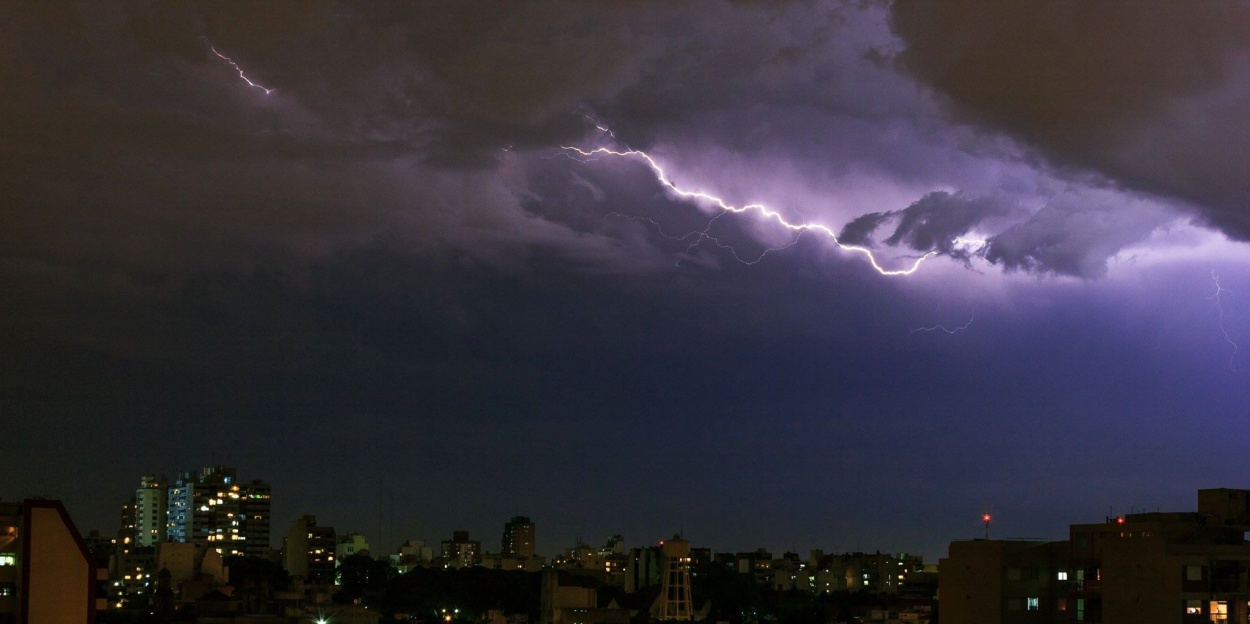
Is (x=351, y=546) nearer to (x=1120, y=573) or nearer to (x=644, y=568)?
(x=644, y=568)

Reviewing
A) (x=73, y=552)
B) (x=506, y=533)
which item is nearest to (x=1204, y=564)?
(x=73, y=552)

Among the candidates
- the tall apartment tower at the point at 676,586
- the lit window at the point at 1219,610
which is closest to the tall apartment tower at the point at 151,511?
the tall apartment tower at the point at 676,586

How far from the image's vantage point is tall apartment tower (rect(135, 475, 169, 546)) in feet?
464

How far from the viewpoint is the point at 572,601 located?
278 feet

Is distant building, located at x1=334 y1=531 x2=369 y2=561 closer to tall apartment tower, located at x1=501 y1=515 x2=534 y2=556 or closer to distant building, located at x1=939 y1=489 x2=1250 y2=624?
tall apartment tower, located at x1=501 y1=515 x2=534 y2=556

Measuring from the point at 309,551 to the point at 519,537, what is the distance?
2507 inches

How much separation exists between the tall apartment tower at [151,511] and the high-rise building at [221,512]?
7.08 ft

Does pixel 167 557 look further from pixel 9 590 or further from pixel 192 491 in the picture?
pixel 9 590

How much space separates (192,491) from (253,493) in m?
6.16

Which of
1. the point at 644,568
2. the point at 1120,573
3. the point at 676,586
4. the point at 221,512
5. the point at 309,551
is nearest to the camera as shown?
the point at 1120,573

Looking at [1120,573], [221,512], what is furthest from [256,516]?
[1120,573]

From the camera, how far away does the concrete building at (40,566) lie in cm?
3384

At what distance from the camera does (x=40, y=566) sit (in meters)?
34.2

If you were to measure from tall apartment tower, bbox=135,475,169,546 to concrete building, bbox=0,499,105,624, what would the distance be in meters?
112
